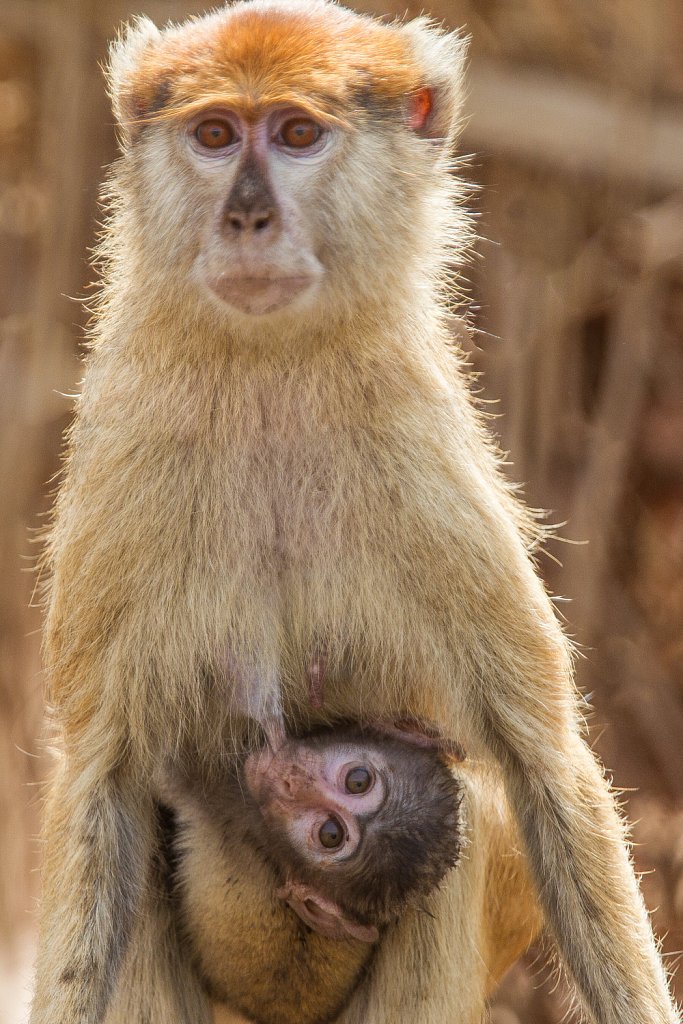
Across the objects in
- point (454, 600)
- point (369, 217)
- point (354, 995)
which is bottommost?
point (354, 995)

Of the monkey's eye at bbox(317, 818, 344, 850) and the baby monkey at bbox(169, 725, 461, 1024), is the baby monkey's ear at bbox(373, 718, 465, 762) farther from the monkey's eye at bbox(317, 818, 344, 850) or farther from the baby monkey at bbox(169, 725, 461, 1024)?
the monkey's eye at bbox(317, 818, 344, 850)

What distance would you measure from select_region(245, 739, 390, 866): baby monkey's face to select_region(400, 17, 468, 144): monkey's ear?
4.58 feet

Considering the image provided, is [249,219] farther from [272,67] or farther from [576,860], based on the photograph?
[576,860]

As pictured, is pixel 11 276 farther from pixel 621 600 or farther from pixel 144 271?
pixel 144 271

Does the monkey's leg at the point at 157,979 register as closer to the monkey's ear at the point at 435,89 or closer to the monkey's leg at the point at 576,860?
the monkey's leg at the point at 576,860

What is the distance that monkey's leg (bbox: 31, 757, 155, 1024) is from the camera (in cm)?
313

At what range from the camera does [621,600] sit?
7.01 m

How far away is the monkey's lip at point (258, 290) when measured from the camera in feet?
9.70

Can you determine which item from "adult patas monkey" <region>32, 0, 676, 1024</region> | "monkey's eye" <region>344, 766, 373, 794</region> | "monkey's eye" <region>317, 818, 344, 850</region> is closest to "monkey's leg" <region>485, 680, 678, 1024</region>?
"adult patas monkey" <region>32, 0, 676, 1024</region>

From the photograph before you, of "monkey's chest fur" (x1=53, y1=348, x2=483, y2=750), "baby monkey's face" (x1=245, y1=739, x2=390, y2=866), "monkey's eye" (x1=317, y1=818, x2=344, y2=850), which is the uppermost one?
"monkey's chest fur" (x1=53, y1=348, x2=483, y2=750)

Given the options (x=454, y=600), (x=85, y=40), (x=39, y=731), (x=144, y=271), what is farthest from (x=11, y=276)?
(x=454, y=600)

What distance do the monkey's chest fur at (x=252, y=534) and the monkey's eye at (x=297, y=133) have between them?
457 millimetres

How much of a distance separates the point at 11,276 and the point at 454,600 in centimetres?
401

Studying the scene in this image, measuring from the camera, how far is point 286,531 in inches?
126
